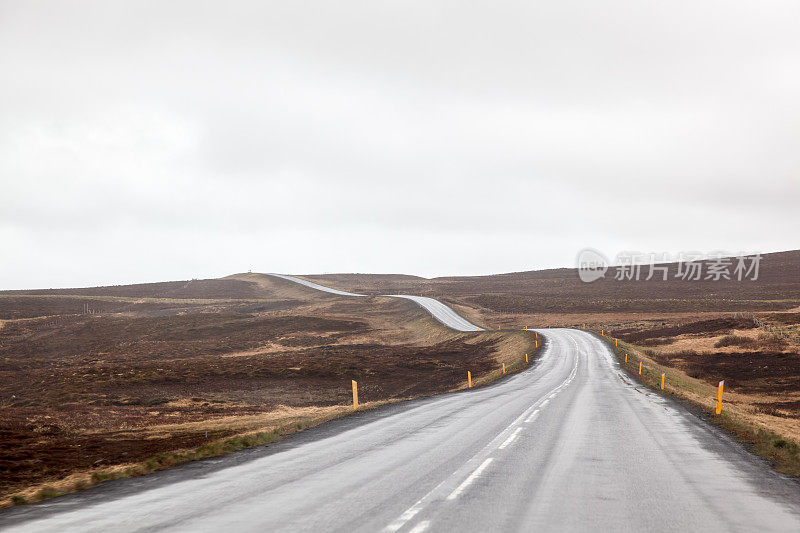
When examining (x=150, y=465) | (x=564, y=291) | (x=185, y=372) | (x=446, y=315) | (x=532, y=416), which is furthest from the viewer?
(x=564, y=291)

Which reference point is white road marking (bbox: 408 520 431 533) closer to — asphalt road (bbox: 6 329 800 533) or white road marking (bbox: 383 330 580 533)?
asphalt road (bbox: 6 329 800 533)

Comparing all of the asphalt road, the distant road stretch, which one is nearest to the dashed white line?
the asphalt road

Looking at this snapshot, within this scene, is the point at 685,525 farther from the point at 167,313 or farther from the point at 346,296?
the point at 346,296

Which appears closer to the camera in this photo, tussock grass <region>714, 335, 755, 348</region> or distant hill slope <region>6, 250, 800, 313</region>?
tussock grass <region>714, 335, 755, 348</region>

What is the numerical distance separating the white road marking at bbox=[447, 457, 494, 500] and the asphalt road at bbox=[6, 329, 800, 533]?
0.02 m

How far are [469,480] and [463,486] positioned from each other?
1.30 ft

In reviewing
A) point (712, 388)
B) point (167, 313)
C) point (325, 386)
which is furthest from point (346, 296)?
point (712, 388)

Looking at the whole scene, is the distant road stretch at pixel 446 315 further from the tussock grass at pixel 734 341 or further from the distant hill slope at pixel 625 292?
the tussock grass at pixel 734 341

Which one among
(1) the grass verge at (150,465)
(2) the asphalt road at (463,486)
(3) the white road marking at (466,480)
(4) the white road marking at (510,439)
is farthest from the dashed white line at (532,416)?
(1) the grass verge at (150,465)

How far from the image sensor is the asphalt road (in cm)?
679

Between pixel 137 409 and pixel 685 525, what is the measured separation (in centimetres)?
2660

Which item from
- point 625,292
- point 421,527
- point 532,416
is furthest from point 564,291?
point 421,527

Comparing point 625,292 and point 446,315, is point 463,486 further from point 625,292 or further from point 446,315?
point 625,292

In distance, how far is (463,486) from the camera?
8.24 meters
